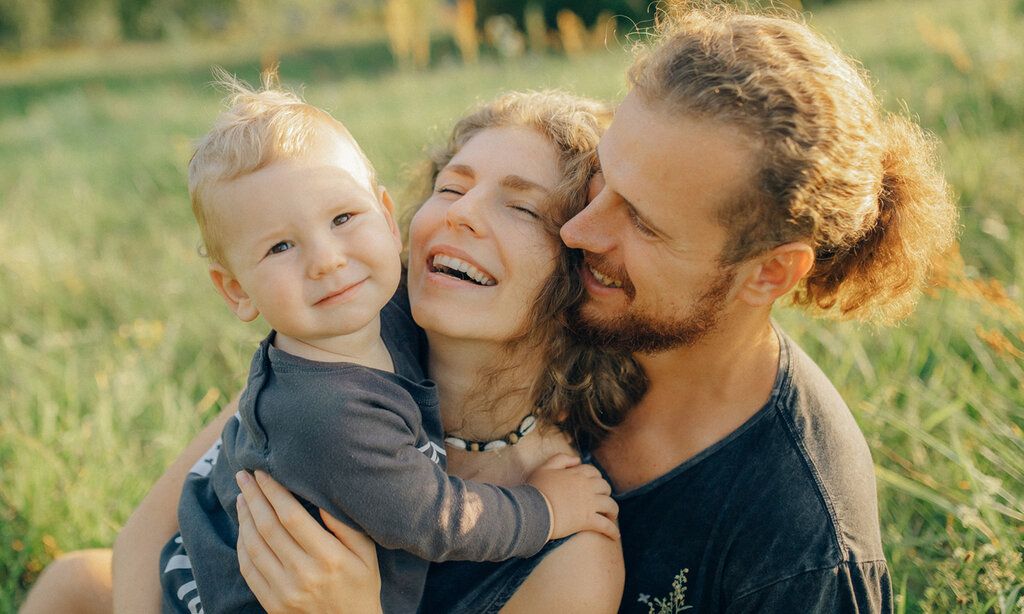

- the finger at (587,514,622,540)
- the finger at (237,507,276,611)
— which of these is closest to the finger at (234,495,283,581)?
the finger at (237,507,276,611)

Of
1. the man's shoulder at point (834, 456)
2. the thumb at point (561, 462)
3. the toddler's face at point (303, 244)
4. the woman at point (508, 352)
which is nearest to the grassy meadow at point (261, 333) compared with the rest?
the man's shoulder at point (834, 456)

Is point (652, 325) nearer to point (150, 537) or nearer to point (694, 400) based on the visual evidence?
point (694, 400)

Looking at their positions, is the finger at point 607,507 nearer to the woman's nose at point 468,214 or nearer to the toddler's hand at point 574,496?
the toddler's hand at point 574,496

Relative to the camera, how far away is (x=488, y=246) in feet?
7.54

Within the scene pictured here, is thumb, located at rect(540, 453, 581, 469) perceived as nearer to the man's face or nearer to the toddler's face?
the man's face

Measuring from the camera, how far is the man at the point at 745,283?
6.84 feet

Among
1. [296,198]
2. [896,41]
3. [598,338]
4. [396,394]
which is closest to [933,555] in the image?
[598,338]

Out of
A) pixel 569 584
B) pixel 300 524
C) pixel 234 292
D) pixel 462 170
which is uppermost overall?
pixel 462 170

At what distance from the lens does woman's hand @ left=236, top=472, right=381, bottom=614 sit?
6.55ft

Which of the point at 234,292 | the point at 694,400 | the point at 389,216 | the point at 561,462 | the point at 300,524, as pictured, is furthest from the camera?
the point at 694,400

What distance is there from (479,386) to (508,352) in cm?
12

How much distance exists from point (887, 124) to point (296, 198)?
1.69 meters

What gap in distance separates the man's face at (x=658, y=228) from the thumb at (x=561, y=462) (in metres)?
0.33

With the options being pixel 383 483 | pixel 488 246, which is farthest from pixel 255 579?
pixel 488 246
